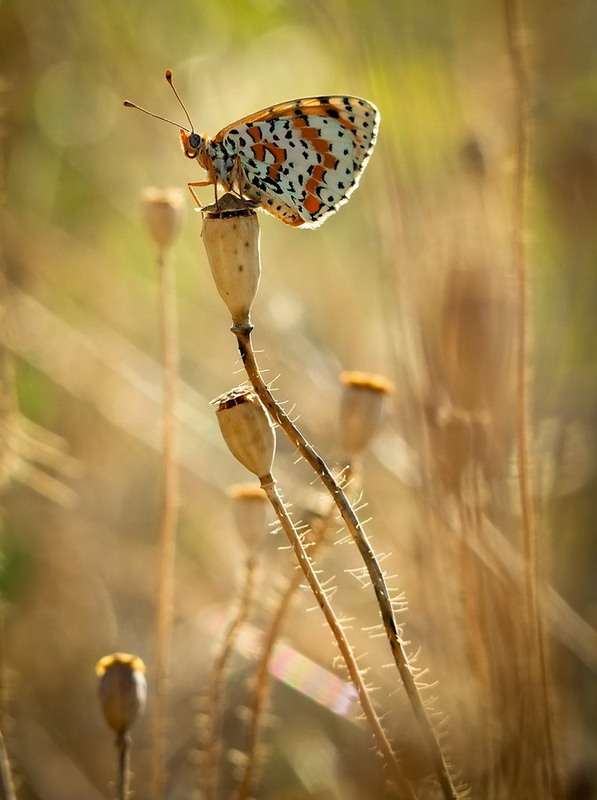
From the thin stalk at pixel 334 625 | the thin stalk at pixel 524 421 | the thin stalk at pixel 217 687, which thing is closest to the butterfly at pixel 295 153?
the thin stalk at pixel 524 421

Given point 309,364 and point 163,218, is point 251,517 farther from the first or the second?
point 309,364

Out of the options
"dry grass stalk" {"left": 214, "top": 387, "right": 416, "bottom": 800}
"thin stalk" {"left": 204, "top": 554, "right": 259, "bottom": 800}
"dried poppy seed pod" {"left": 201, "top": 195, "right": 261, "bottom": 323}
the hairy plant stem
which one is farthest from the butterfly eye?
"thin stalk" {"left": 204, "top": 554, "right": 259, "bottom": 800}

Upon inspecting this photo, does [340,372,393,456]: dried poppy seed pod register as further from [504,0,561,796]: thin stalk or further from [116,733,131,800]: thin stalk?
[116,733,131,800]: thin stalk

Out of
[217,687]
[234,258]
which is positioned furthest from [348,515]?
[217,687]

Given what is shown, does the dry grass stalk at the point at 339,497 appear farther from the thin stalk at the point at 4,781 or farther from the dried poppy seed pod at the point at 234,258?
the thin stalk at the point at 4,781

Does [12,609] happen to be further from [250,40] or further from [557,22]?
[557,22]
